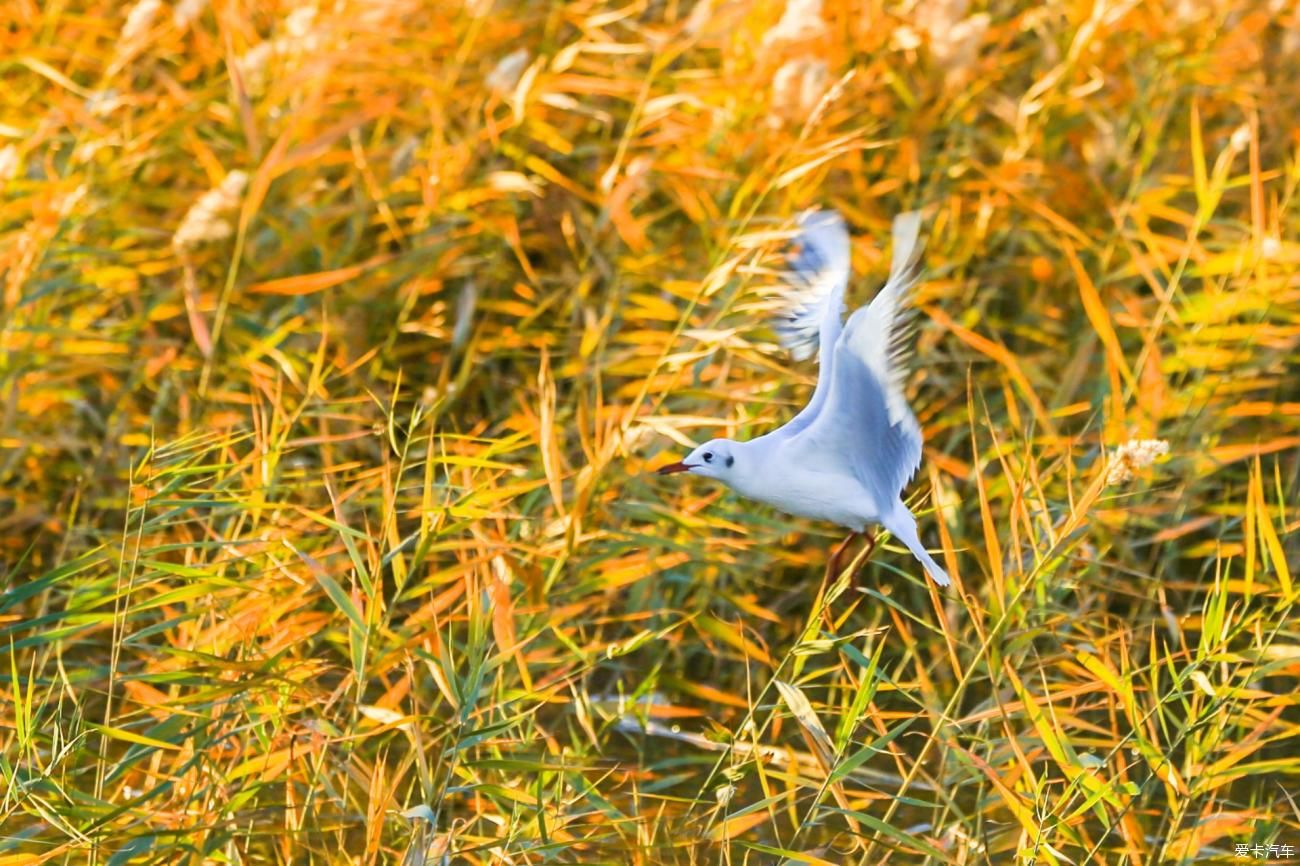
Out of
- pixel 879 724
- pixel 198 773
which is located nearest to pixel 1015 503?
pixel 879 724

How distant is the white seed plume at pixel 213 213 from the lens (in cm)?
356

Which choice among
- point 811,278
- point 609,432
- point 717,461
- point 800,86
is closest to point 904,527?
point 717,461

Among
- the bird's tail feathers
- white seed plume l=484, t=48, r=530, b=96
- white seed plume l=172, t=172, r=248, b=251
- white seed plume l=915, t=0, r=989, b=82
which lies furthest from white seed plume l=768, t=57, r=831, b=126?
the bird's tail feathers

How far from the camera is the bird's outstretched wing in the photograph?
2090 millimetres

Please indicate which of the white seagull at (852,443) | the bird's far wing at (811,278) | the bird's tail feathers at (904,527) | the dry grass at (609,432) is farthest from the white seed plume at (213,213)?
the bird's tail feathers at (904,527)

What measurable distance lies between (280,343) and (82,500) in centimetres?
52

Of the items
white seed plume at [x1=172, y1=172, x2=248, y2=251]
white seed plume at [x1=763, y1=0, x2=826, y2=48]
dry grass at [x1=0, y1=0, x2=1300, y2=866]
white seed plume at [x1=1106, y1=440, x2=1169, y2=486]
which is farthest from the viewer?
white seed plume at [x1=763, y1=0, x2=826, y2=48]

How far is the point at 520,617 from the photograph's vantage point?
3029 millimetres

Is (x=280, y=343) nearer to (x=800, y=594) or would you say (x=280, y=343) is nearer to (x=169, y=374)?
(x=169, y=374)

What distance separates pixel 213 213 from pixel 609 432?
1.19 meters

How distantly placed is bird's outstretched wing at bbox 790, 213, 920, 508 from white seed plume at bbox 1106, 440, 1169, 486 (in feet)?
0.77

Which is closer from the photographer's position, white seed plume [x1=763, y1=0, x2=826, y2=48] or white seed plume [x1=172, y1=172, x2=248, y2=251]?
white seed plume [x1=172, y1=172, x2=248, y2=251]

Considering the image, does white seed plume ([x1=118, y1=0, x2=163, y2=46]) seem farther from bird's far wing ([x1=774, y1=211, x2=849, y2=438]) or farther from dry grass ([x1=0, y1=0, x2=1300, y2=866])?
bird's far wing ([x1=774, y1=211, x2=849, y2=438])

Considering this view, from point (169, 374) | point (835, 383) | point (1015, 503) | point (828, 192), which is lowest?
point (169, 374)
